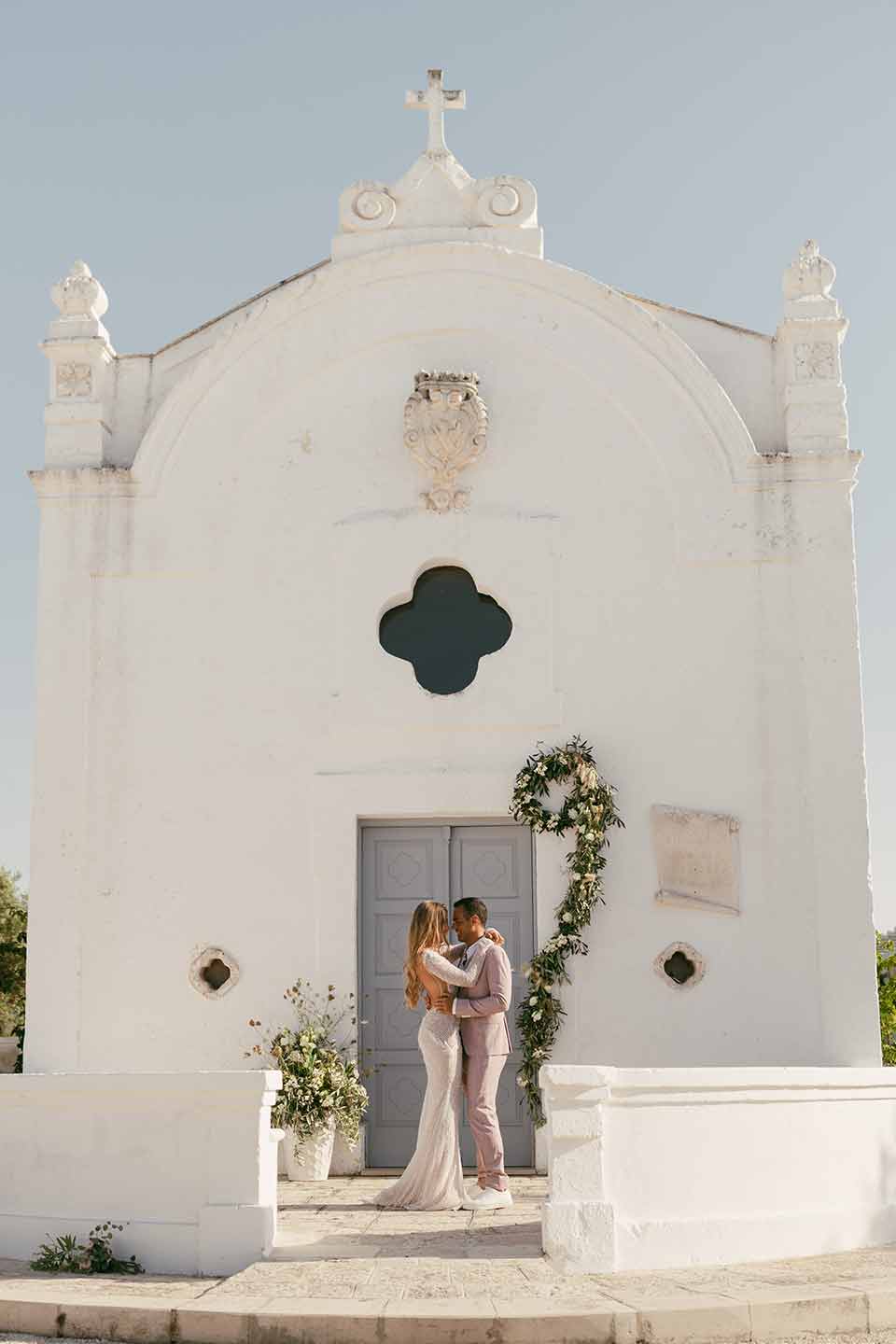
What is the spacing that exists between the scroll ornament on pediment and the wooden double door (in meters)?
2.65

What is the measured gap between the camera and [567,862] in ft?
37.8

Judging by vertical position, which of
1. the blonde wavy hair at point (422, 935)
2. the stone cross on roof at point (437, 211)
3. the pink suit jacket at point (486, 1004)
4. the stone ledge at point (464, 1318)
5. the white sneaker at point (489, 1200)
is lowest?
the stone ledge at point (464, 1318)

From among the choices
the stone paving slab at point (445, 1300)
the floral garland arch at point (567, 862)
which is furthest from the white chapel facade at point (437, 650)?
the stone paving slab at point (445, 1300)

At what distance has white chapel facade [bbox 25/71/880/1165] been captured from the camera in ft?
37.7

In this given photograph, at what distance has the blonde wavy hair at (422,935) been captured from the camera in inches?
379

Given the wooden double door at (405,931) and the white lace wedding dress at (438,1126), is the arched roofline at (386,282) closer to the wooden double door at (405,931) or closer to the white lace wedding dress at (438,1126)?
the wooden double door at (405,931)

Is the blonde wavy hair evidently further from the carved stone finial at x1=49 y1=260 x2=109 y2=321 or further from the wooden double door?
the carved stone finial at x1=49 y1=260 x2=109 y2=321

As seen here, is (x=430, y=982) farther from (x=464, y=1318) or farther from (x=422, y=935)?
(x=464, y=1318)

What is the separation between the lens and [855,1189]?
30.5 ft

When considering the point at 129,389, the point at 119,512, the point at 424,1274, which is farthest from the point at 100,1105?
the point at 129,389

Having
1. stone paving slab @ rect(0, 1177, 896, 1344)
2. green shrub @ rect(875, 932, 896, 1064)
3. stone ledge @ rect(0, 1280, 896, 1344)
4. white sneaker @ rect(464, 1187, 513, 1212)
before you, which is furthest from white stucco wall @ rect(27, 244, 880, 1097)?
green shrub @ rect(875, 932, 896, 1064)

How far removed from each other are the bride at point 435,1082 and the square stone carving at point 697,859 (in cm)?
245

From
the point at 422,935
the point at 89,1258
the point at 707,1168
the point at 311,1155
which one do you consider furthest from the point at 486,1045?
the point at 89,1258

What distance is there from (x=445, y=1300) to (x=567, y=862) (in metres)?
4.70
